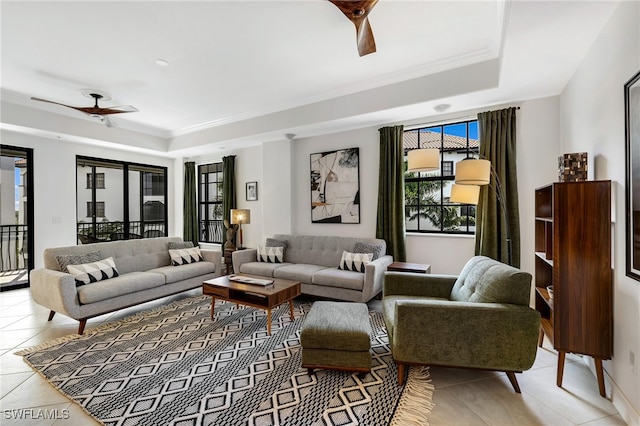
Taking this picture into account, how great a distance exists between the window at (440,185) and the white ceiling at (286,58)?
407 millimetres

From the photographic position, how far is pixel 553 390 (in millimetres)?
2078

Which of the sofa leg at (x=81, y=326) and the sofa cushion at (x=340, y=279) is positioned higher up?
the sofa cushion at (x=340, y=279)

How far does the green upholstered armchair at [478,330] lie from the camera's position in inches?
76.7

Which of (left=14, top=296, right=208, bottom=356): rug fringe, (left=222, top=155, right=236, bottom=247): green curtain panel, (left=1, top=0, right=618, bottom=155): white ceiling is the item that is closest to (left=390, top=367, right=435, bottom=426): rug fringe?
(left=1, top=0, right=618, bottom=155): white ceiling

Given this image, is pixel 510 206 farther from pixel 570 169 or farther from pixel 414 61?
pixel 414 61

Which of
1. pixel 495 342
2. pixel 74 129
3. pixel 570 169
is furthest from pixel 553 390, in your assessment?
pixel 74 129

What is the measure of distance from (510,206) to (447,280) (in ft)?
4.83

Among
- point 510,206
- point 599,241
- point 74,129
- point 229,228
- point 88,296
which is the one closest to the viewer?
point 599,241

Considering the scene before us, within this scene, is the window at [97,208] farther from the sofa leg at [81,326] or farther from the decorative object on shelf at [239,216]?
the sofa leg at [81,326]

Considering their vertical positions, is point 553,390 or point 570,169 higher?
point 570,169

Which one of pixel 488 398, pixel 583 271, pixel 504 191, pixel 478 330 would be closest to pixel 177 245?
pixel 478 330

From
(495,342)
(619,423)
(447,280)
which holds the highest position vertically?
(447,280)

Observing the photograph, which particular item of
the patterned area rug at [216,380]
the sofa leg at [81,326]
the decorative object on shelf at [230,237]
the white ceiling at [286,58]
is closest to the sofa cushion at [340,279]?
the patterned area rug at [216,380]

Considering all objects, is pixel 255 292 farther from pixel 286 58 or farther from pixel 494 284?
pixel 286 58
